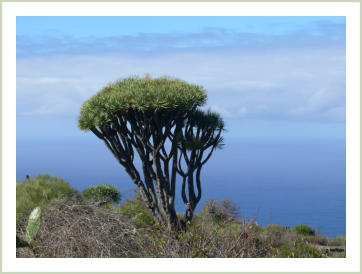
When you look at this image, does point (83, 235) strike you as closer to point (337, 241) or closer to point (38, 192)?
point (38, 192)

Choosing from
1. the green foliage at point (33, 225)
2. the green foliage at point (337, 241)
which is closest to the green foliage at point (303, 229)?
the green foliage at point (337, 241)

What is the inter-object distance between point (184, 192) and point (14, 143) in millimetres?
5550

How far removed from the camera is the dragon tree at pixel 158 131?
11.2m

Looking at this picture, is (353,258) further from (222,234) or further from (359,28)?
(359,28)

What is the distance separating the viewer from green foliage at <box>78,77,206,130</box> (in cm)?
1080

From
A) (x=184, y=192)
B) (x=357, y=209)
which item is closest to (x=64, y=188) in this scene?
(x=184, y=192)

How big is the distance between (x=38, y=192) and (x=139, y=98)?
12.0 feet

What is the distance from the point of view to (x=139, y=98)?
10.8 meters

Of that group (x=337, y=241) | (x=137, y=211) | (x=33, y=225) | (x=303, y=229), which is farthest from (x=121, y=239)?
(x=337, y=241)

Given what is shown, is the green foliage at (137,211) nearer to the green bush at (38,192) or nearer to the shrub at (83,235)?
the green bush at (38,192)

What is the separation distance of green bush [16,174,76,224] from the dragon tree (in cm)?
193

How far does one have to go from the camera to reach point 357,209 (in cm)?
694

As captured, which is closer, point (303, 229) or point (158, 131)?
point (158, 131)

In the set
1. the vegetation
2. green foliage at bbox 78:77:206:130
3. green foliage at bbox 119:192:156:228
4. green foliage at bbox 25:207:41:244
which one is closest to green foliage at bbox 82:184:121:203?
green foliage at bbox 119:192:156:228
